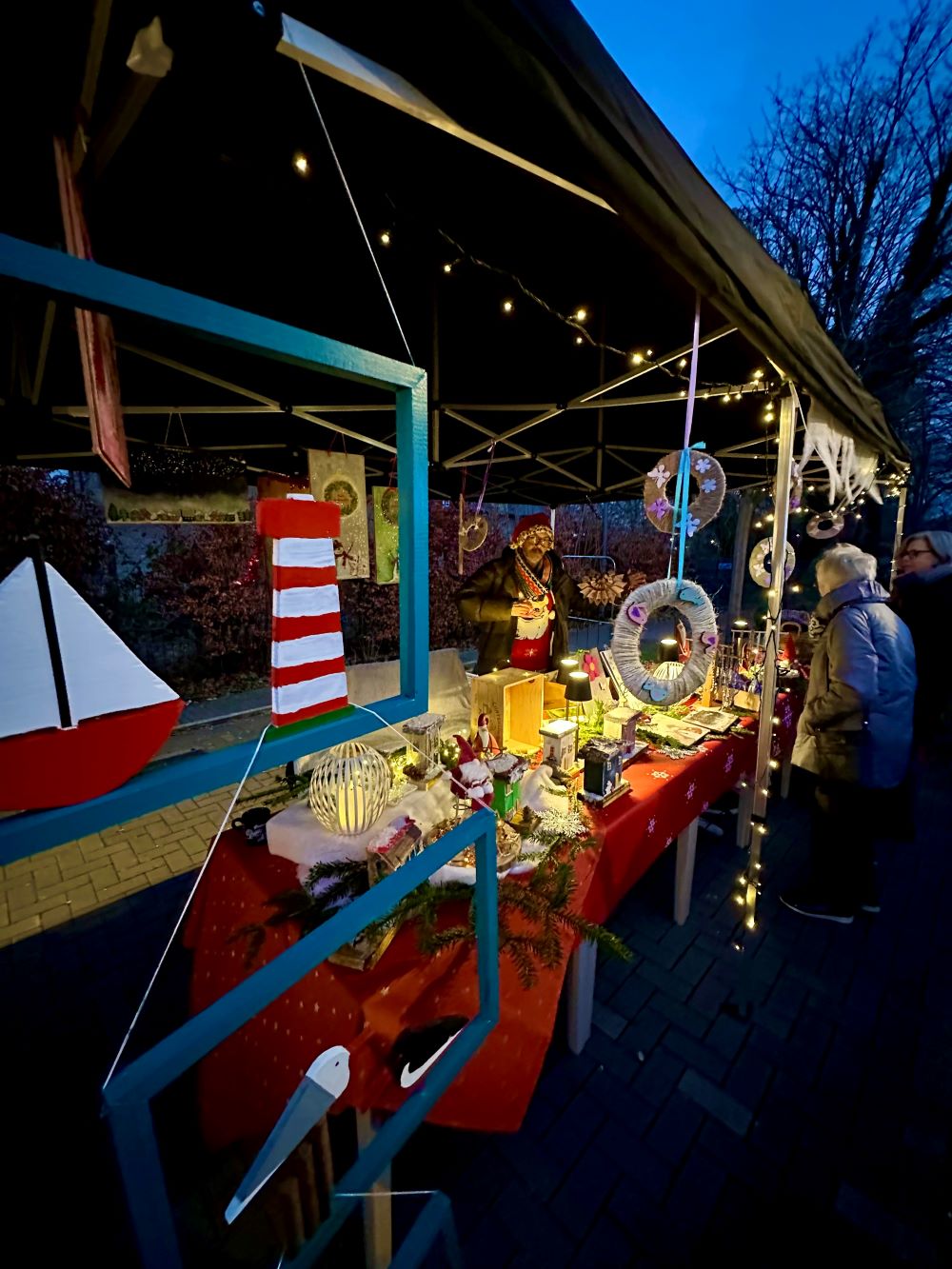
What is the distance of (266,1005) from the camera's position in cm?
61

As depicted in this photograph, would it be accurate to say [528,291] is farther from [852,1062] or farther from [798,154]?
[798,154]

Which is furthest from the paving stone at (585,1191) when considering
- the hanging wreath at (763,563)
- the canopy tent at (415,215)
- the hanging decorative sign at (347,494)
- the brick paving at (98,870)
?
the hanging wreath at (763,563)

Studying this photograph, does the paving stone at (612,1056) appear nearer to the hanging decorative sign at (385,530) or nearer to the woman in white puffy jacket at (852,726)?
the woman in white puffy jacket at (852,726)

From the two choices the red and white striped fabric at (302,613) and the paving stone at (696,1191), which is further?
the paving stone at (696,1191)

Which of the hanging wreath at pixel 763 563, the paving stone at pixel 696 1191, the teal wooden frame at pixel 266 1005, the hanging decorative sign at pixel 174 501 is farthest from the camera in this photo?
the hanging wreath at pixel 763 563

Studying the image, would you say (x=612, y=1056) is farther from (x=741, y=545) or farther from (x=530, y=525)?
(x=741, y=545)

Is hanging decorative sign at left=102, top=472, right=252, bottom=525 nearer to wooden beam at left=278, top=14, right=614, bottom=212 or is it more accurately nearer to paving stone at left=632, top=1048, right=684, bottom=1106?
wooden beam at left=278, top=14, right=614, bottom=212

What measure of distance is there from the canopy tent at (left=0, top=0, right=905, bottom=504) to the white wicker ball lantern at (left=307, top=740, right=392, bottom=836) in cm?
137

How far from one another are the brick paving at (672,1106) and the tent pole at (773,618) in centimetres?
57

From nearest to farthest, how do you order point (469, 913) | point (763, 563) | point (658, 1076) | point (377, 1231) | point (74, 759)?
point (74, 759) < point (377, 1231) < point (469, 913) < point (658, 1076) < point (763, 563)

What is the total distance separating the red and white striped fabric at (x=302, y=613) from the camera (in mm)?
826

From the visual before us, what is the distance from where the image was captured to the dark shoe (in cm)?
304

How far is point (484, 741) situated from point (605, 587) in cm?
160

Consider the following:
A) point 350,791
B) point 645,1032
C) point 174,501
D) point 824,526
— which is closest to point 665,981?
point 645,1032
